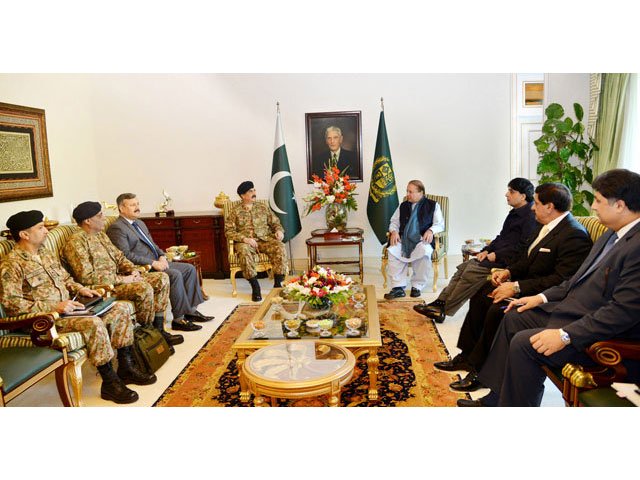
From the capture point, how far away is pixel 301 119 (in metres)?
6.71

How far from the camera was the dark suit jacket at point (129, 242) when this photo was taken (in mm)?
4465

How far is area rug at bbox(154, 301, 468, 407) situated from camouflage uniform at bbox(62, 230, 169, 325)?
572 mm

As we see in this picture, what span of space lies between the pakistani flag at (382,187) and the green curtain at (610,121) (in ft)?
7.29

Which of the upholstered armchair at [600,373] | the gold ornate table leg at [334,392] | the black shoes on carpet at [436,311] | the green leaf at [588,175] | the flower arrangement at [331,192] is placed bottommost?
the black shoes on carpet at [436,311]

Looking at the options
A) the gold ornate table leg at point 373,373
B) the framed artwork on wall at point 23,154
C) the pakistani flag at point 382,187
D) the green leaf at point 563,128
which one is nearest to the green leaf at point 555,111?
the green leaf at point 563,128

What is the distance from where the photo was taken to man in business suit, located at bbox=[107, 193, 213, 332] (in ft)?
14.7

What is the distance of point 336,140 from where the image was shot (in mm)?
6699

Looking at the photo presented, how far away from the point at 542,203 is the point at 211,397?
2407mm

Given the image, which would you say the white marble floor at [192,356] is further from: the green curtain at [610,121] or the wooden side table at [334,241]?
the green curtain at [610,121]

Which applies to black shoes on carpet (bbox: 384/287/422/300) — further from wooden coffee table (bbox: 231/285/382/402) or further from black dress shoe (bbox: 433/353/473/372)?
wooden coffee table (bbox: 231/285/382/402)

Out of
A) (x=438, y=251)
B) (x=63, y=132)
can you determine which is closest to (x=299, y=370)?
(x=438, y=251)

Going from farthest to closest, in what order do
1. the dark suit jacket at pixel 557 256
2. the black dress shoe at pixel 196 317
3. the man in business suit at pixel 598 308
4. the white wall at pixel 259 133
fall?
1. the white wall at pixel 259 133
2. the black dress shoe at pixel 196 317
3. the dark suit jacket at pixel 557 256
4. the man in business suit at pixel 598 308

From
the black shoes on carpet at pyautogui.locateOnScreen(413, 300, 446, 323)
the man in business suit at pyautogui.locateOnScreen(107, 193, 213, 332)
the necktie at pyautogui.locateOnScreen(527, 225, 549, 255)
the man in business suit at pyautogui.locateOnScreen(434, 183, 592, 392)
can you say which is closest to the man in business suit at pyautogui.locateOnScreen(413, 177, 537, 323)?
the black shoes on carpet at pyautogui.locateOnScreen(413, 300, 446, 323)
